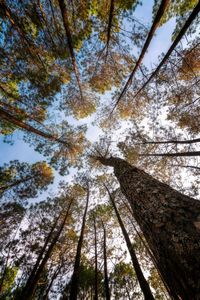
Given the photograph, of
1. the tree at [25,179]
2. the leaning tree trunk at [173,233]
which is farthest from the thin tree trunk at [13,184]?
the leaning tree trunk at [173,233]

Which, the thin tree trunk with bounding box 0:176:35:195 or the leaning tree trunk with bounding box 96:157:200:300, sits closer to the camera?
the leaning tree trunk with bounding box 96:157:200:300

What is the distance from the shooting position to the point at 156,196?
4.12 m

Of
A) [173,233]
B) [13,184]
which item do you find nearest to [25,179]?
[13,184]

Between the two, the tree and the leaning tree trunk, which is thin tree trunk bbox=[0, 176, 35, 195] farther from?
the leaning tree trunk

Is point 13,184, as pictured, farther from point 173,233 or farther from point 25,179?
point 173,233

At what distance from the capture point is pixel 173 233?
2902 millimetres

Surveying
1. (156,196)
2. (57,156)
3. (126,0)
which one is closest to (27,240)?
(57,156)

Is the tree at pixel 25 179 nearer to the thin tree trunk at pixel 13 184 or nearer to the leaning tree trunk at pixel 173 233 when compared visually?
the thin tree trunk at pixel 13 184

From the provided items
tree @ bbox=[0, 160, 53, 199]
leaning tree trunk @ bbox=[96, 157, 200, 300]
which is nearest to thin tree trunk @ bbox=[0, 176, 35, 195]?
tree @ bbox=[0, 160, 53, 199]

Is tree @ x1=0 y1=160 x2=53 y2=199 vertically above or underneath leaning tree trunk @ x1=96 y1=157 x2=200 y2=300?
above

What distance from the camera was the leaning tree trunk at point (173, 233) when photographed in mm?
2408

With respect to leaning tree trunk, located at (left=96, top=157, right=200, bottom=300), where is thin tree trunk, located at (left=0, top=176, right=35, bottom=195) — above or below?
above

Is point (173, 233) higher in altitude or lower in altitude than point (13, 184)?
lower

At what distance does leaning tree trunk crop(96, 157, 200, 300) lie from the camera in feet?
7.90
